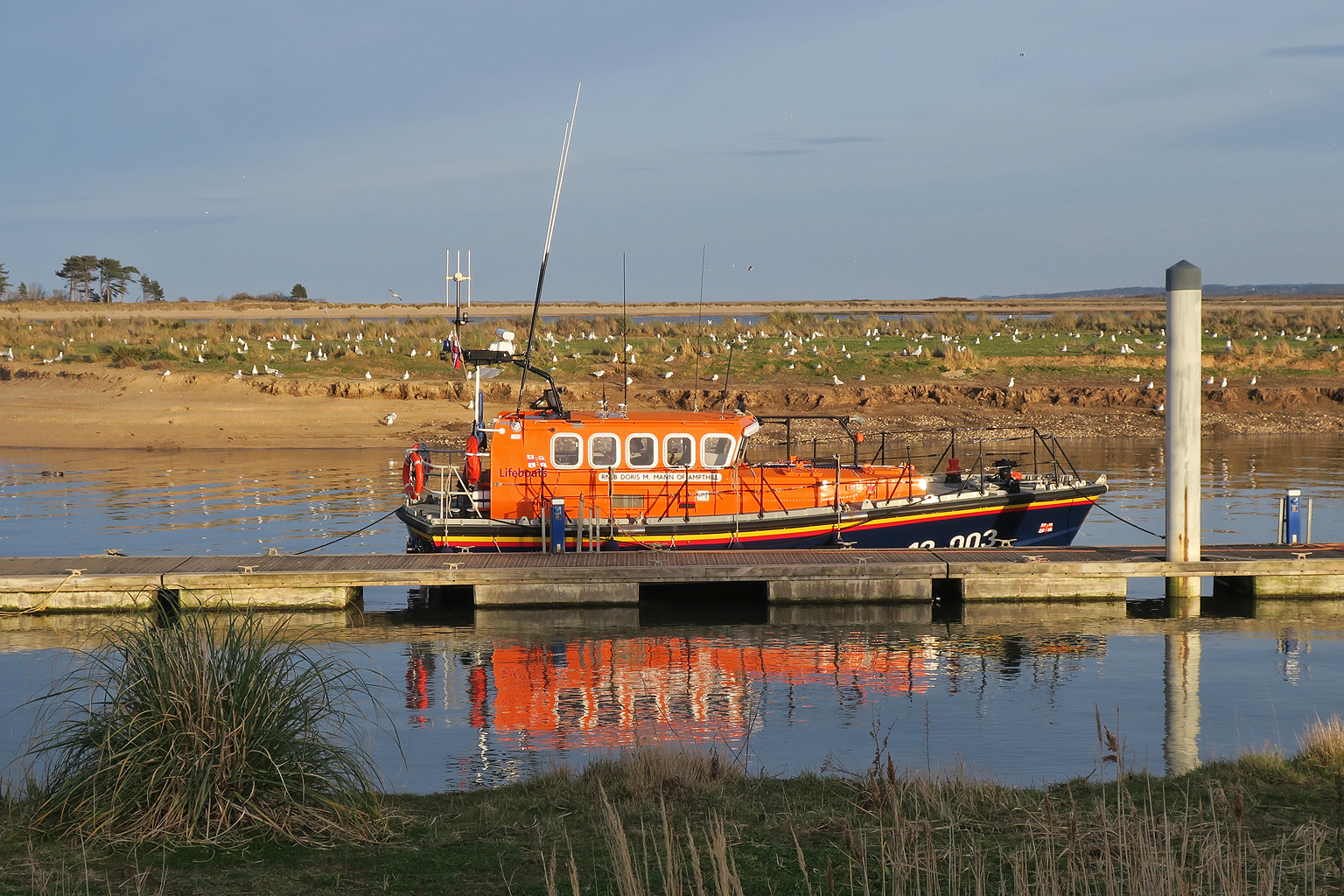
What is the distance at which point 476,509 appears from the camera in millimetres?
18641

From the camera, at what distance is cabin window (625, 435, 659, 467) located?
59.4 feet

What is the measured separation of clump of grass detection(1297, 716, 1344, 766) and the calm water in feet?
2.53

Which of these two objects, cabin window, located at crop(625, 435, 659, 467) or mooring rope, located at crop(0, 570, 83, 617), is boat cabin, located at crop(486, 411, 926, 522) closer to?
cabin window, located at crop(625, 435, 659, 467)

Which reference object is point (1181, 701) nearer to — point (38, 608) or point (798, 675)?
point (798, 675)

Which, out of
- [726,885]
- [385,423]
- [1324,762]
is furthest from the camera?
[385,423]

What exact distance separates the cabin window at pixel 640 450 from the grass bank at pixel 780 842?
954cm

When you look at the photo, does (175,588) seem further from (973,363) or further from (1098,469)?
(973,363)

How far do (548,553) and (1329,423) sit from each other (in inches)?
1235

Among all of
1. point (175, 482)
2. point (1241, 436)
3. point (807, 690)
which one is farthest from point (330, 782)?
point (1241, 436)

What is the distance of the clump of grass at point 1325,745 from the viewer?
8.77m

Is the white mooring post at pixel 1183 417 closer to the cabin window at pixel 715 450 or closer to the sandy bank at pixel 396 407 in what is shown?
the cabin window at pixel 715 450

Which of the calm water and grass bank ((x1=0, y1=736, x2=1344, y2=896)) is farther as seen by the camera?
the calm water

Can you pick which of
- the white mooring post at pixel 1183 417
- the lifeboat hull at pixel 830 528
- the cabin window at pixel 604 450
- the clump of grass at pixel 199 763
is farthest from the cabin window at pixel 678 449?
the clump of grass at pixel 199 763

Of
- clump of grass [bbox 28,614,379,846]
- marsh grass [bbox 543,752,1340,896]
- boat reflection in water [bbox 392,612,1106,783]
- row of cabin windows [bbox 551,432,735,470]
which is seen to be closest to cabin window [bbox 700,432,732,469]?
row of cabin windows [bbox 551,432,735,470]
